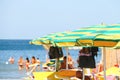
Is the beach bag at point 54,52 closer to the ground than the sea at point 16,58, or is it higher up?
higher up

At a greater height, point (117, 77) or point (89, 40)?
point (89, 40)

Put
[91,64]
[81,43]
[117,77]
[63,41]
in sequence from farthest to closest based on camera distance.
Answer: [117,77], [91,64], [63,41], [81,43]

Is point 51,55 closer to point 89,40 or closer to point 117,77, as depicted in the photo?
point 117,77

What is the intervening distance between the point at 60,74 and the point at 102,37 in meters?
3.82

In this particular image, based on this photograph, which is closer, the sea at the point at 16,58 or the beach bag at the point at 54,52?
the beach bag at the point at 54,52

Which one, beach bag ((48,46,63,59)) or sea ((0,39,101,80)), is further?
sea ((0,39,101,80))

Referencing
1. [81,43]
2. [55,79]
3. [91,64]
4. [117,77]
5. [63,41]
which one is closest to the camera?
[81,43]

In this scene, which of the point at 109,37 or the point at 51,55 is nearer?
the point at 109,37

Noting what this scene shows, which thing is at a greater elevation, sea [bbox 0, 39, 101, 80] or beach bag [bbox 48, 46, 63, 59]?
beach bag [bbox 48, 46, 63, 59]

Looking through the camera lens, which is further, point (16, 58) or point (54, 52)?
point (16, 58)

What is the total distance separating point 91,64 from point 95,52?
1.00 feet

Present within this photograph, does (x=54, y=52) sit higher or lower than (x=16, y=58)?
higher

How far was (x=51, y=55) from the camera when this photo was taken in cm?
1198

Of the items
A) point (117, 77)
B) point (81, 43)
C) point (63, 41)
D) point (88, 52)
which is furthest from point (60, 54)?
point (81, 43)
